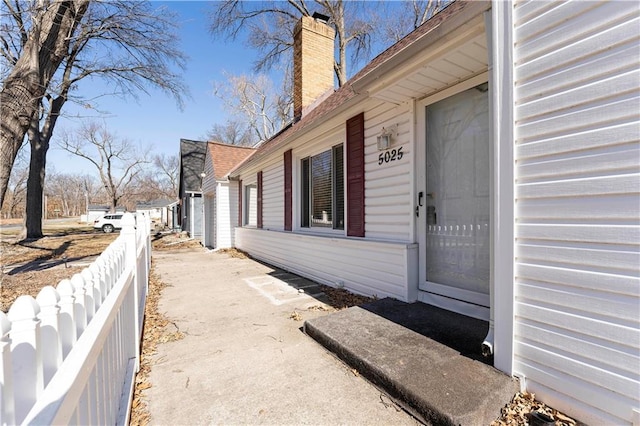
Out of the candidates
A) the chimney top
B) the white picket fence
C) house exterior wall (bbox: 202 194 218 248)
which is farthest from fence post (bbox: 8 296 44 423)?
→ house exterior wall (bbox: 202 194 218 248)

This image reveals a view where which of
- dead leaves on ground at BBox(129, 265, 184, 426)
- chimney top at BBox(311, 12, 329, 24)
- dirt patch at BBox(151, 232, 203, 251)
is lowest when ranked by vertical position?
dirt patch at BBox(151, 232, 203, 251)

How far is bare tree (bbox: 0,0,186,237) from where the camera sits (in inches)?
257

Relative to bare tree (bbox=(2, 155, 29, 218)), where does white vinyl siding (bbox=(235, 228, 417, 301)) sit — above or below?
below

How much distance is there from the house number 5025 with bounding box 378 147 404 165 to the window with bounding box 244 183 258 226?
20.8ft

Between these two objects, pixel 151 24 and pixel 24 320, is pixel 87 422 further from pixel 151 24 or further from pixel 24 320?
pixel 151 24

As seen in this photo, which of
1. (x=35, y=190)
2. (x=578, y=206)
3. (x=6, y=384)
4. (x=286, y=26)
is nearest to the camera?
(x=6, y=384)

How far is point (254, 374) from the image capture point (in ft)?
8.14

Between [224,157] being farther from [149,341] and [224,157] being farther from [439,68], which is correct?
[439,68]

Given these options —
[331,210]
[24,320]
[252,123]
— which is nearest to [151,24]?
[331,210]

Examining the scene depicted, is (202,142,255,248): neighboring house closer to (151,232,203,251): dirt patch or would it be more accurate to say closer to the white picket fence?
(151,232,203,251): dirt patch

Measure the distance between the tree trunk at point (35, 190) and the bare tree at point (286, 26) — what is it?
34.9ft

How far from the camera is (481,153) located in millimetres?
3018

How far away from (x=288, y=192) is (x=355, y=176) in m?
2.71

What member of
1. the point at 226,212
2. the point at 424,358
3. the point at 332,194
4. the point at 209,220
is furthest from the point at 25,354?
the point at 209,220
